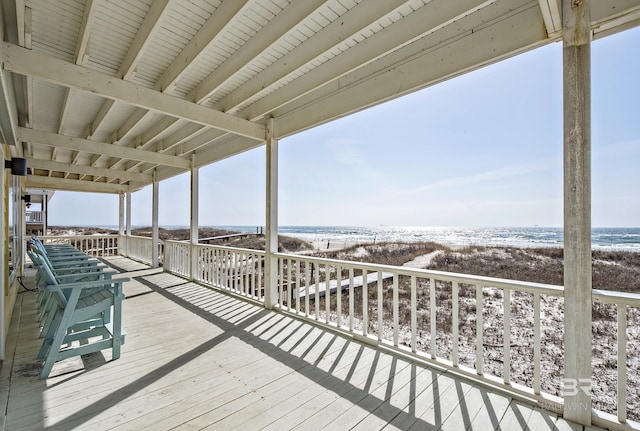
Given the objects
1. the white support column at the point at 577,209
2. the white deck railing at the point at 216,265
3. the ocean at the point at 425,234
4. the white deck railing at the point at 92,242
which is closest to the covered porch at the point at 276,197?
the white support column at the point at 577,209

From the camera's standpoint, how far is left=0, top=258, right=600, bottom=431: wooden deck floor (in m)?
1.76

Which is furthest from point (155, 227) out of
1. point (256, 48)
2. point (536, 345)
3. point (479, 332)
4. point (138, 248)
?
point (536, 345)

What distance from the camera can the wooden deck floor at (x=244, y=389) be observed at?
1765 millimetres

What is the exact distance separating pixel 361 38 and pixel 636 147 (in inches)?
206

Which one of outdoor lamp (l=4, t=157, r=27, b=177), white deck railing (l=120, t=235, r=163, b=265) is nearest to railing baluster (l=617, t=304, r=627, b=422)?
outdoor lamp (l=4, t=157, r=27, b=177)

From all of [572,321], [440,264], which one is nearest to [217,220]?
[440,264]

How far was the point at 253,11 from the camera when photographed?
2336mm

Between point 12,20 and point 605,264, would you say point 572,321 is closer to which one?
point 12,20

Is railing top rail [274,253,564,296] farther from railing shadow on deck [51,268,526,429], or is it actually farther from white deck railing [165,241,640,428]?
railing shadow on deck [51,268,526,429]

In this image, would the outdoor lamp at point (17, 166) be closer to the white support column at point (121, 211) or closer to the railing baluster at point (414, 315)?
the railing baluster at point (414, 315)

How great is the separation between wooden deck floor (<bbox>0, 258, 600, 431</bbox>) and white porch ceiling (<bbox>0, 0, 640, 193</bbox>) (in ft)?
7.67

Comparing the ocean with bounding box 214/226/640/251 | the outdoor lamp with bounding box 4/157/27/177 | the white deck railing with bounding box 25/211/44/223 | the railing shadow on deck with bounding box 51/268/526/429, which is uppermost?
the outdoor lamp with bounding box 4/157/27/177

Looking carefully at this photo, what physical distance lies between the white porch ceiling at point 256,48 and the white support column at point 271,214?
0.25 meters

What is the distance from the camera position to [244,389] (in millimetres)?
2117
